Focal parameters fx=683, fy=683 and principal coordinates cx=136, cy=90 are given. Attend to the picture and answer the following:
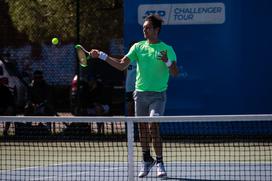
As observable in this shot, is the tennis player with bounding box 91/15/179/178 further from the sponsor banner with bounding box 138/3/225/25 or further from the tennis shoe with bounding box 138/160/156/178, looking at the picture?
the sponsor banner with bounding box 138/3/225/25

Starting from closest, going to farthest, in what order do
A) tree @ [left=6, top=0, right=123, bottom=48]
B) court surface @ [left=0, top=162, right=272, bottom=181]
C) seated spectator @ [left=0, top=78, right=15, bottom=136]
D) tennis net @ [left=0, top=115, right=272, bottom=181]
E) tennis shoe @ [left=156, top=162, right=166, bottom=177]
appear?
tennis net @ [left=0, top=115, right=272, bottom=181] → tennis shoe @ [left=156, top=162, right=166, bottom=177] → court surface @ [left=0, top=162, right=272, bottom=181] → seated spectator @ [left=0, top=78, right=15, bottom=136] → tree @ [left=6, top=0, right=123, bottom=48]

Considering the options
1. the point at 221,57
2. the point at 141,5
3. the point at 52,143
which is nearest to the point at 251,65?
the point at 221,57

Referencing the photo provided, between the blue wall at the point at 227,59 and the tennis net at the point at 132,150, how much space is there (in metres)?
0.45

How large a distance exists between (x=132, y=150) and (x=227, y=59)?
614cm

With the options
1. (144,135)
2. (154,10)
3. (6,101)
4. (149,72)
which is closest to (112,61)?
(149,72)

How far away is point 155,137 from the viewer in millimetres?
7355

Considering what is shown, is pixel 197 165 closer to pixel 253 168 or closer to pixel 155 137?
pixel 253 168

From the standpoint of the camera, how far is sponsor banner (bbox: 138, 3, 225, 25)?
1191 centimetres

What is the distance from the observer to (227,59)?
472 inches

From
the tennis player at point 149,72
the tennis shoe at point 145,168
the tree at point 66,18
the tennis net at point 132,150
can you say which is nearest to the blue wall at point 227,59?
the tennis net at point 132,150

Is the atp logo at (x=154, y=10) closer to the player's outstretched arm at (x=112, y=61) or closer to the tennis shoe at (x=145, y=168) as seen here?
the player's outstretched arm at (x=112, y=61)

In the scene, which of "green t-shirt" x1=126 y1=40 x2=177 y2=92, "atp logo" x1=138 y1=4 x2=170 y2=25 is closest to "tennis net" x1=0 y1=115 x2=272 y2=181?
"green t-shirt" x1=126 y1=40 x2=177 y2=92

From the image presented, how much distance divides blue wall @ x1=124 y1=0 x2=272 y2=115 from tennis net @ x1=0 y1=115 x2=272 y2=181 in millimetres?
452

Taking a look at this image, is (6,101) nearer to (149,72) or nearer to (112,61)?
(112,61)
